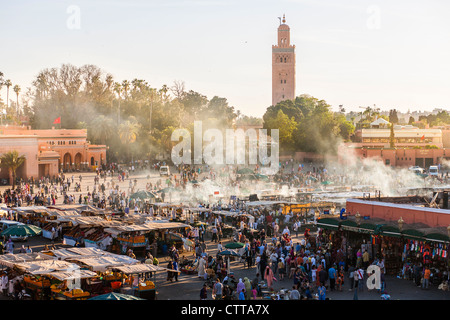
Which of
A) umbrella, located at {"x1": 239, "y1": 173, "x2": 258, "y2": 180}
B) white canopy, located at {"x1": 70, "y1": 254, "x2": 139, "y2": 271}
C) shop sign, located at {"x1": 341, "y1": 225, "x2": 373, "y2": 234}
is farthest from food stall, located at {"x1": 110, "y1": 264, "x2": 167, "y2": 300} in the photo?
umbrella, located at {"x1": 239, "y1": 173, "x2": 258, "y2": 180}

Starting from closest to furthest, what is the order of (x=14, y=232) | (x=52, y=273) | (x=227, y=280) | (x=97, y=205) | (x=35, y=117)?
(x=52, y=273)
(x=227, y=280)
(x=14, y=232)
(x=97, y=205)
(x=35, y=117)

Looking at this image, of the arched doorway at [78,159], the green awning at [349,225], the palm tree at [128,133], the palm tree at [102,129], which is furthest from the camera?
the palm tree at [102,129]

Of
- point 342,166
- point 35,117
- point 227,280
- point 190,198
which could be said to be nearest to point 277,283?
Answer: point 227,280

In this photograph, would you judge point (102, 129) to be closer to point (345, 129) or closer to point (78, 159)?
point (78, 159)

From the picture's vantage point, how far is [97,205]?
39.4m

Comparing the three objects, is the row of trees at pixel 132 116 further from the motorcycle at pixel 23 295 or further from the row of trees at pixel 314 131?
the motorcycle at pixel 23 295

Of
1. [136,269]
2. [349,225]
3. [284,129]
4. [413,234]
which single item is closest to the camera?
[136,269]

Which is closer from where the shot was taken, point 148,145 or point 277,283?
point 277,283

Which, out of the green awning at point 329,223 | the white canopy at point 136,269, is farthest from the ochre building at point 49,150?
the white canopy at point 136,269

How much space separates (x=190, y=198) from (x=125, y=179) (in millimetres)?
19414

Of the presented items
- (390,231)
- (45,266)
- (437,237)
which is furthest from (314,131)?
(45,266)

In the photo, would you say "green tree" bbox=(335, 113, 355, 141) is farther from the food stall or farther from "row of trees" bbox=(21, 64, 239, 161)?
the food stall

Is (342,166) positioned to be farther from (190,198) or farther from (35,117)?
(35,117)

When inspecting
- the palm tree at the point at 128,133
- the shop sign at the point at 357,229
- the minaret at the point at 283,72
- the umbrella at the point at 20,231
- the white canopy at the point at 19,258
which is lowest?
the white canopy at the point at 19,258
